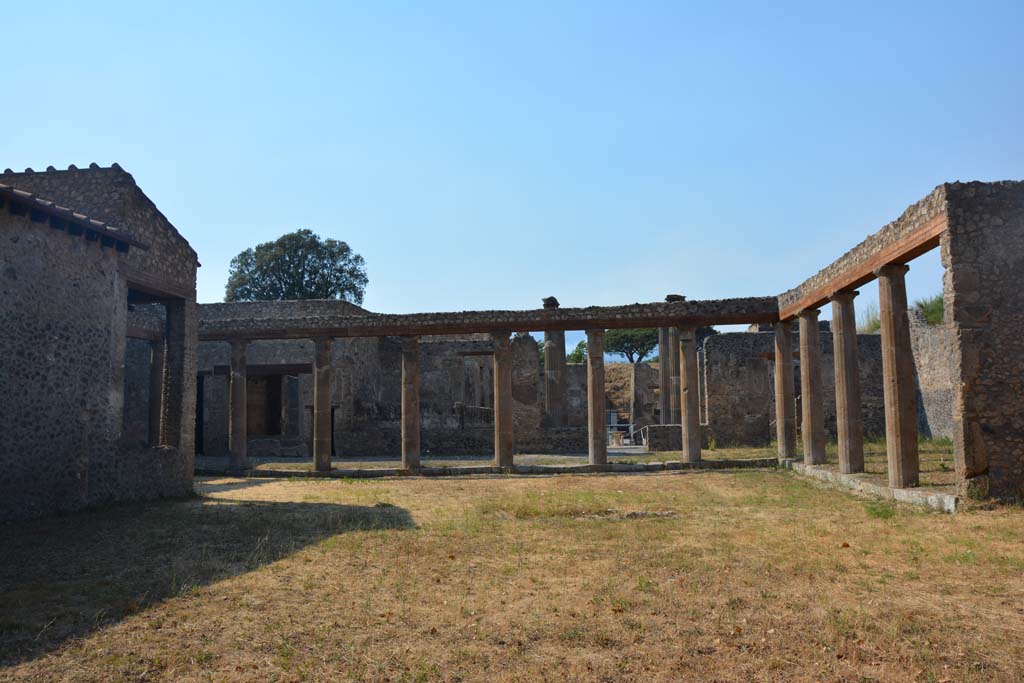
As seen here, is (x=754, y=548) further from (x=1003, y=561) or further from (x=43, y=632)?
(x=43, y=632)

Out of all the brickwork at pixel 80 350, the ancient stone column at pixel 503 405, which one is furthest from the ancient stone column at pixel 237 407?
the ancient stone column at pixel 503 405

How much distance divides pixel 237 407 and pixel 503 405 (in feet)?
25.0

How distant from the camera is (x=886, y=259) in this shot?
12.6 meters

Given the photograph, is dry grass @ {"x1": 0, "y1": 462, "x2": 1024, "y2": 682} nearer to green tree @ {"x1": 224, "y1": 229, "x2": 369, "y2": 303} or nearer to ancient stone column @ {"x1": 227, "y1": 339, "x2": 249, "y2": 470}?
ancient stone column @ {"x1": 227, "y1": 339, "x2": 249, "y2": 470}

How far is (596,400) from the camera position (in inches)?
790

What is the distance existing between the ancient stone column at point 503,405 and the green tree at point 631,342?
1818 inches

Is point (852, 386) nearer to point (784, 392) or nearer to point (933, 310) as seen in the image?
point (784, 392)

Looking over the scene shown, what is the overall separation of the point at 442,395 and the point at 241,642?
2651 cm

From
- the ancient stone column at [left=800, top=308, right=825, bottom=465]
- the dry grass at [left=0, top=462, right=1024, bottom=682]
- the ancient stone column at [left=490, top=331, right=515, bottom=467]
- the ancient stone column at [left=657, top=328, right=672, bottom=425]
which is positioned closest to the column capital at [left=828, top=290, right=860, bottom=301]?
the ancient stone column at [left=800, top=308, right=825, bottom=465]

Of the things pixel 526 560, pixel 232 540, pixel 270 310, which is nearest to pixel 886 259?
pixel 526 560

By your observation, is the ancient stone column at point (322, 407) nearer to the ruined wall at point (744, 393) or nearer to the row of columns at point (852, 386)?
the row of columns at point (852, 386)

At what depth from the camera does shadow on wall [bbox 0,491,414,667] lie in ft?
19.7

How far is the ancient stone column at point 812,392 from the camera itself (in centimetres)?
1770

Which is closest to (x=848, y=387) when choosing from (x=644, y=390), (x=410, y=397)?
(x=410, y=397)
